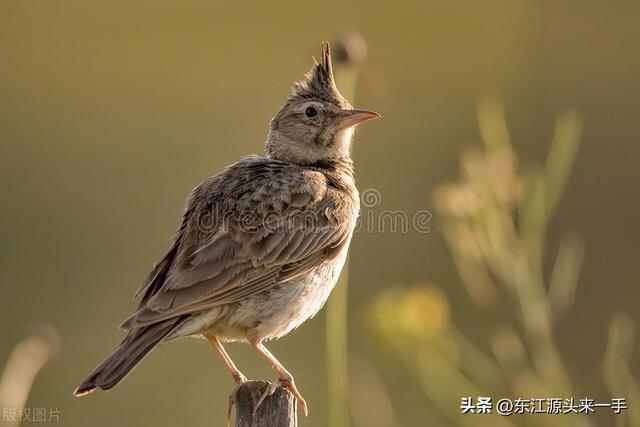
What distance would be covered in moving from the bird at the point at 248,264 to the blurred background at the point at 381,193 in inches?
13.4

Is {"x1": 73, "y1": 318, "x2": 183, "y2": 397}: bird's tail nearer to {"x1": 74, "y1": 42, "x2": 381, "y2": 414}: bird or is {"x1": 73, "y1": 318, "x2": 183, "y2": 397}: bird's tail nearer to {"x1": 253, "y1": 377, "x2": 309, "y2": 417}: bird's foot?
{"x1": 74, "y1": 42, "x2": 381, "y2": 414}: bird

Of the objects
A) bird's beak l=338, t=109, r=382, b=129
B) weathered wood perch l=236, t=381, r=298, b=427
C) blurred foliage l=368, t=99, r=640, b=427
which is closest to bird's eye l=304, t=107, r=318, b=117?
bird's beak l=338, t=109, r=382, b=129

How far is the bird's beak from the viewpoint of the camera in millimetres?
7863

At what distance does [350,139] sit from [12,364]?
3352mm

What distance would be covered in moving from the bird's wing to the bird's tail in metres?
0.06

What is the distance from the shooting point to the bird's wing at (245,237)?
6.54 m

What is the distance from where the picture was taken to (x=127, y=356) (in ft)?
20.1

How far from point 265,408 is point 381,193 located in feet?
22.6

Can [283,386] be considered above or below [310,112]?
below

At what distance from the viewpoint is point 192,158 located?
13.9 meters

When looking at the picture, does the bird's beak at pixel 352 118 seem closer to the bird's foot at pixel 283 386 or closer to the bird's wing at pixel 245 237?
the bird's wing at pixel 245 237

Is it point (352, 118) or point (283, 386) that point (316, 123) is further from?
point (283, 386)

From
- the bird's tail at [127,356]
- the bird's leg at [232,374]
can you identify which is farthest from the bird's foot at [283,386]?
the bird's tail at [127,356]

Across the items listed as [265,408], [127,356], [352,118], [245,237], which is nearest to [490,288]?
[245,237]
